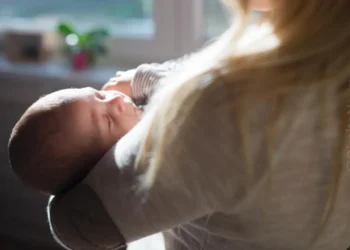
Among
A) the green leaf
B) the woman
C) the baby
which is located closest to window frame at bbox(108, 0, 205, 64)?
the green leaf

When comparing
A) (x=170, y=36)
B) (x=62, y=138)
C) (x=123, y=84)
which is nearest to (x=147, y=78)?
(x=123, y=84)

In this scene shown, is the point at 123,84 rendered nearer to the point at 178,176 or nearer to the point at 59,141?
the point at 59,141

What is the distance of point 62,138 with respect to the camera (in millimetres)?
738

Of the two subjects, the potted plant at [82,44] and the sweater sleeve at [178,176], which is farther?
the potted plant at [82,44]

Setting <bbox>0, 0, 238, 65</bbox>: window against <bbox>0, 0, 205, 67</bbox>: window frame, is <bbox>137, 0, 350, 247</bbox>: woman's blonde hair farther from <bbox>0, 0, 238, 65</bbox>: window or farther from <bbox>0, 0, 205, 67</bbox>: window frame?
<bbox>0, 0, 205, 67</bbox>: window frame

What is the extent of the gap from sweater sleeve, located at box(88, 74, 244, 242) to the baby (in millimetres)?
90

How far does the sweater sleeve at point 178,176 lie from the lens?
579 mm

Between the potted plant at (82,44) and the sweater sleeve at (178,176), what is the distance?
91 cm

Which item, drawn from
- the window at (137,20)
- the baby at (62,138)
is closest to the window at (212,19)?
the window at (137,20)

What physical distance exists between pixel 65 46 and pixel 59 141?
0.92m

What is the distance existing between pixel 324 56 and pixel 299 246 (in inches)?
10.0

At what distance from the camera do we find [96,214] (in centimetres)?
65

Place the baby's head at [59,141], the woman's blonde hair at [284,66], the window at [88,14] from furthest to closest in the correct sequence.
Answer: the window at [88,14]
the baby's head at [59,141]
the woman's blonde hair at [284,66]

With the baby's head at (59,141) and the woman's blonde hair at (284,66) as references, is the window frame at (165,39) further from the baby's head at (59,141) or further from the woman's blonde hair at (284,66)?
the woman's blonde hair at (284,66)
